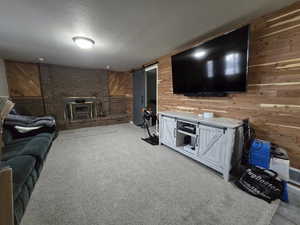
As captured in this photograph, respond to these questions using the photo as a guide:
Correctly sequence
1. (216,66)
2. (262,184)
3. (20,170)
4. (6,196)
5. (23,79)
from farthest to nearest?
(23,79) → (216,66) → (262,184) → (20,170) → (6,196)

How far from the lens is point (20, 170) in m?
1.37

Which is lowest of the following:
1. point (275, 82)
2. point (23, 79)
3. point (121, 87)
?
point (275, 82)

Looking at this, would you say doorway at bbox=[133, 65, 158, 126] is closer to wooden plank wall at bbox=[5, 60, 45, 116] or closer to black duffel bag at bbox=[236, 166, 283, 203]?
wooden plank wall at bbox=[5, 60, 45, 116]

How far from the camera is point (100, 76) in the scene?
5.84 meters

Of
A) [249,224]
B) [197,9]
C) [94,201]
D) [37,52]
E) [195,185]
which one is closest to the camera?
[249,224]

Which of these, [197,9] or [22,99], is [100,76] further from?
[197,9]

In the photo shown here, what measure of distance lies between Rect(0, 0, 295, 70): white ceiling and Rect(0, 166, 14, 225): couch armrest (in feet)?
6.21

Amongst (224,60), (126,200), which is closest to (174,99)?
(224,60)

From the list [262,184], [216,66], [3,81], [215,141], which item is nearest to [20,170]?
[215,141]

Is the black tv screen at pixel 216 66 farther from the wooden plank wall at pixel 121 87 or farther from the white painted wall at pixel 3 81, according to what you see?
the white painted wall at pixel 3 81

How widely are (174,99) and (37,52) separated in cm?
398

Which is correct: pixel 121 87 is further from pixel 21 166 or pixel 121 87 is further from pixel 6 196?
pixel 6 196

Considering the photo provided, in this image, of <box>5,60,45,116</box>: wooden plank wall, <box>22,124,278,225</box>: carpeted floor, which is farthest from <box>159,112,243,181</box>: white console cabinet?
<box>5,60,45,116</box>: wooden plank wall

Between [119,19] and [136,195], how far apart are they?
251 centimetres
